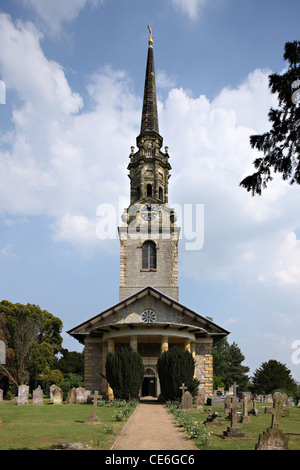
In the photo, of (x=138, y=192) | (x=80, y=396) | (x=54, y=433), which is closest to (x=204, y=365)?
(x=80, y=396)

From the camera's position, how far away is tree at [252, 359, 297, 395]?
47188mm

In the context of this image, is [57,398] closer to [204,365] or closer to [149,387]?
[149,387]

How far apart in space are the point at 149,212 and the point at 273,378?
84.2ft

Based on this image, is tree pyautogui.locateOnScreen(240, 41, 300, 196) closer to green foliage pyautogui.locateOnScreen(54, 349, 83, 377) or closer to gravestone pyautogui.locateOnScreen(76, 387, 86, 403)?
gravestone pyautogui.locateOnScreen(76, 387, 86, 403)

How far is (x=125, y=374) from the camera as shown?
23469mm

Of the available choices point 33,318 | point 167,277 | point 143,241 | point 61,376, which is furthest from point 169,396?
point 33,318

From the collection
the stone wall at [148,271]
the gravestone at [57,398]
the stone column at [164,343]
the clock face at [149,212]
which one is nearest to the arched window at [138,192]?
the clock face at [149,212]

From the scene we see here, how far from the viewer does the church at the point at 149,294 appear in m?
28.8

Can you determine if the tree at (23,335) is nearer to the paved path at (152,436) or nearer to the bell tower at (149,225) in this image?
the bell tower at (149,225)

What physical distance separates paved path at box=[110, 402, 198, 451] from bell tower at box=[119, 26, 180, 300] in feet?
72.6

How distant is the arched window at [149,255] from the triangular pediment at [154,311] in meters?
8.62
